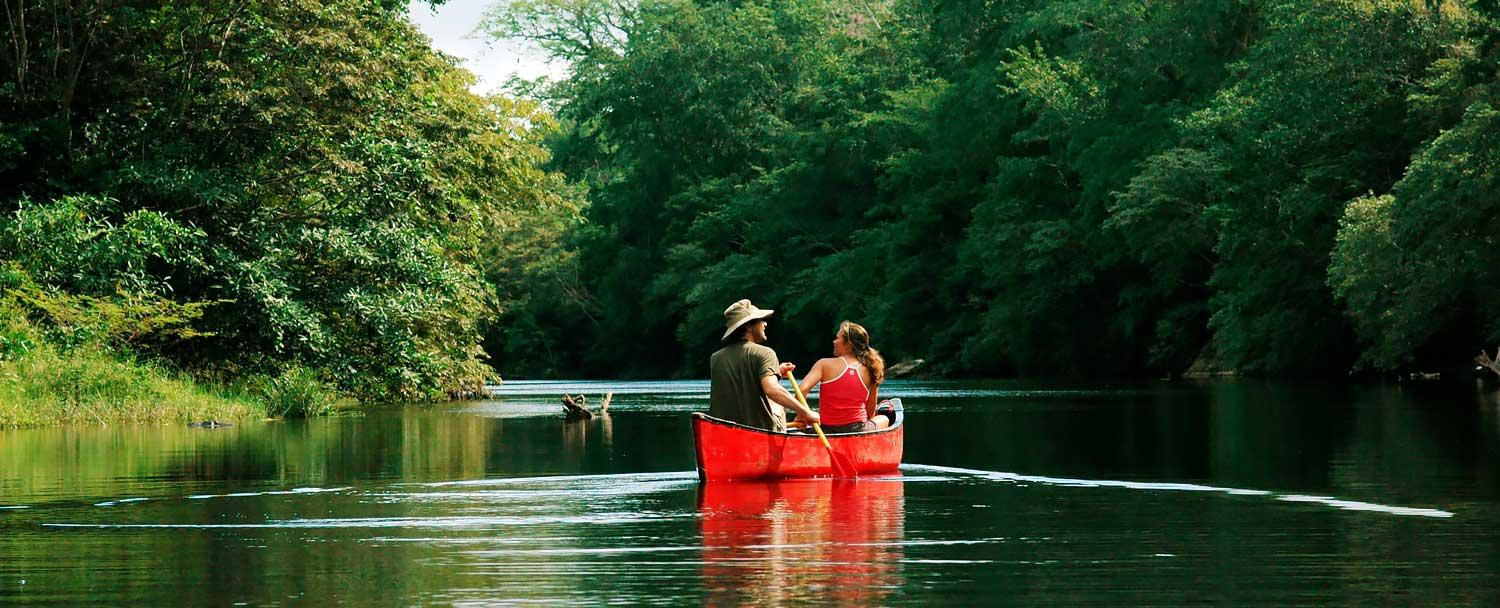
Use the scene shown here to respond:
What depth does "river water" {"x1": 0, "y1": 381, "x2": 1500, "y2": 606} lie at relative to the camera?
27.5ft

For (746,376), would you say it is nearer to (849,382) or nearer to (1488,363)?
(849,382)

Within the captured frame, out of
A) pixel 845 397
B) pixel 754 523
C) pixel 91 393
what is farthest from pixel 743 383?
Result: pixel 91 393

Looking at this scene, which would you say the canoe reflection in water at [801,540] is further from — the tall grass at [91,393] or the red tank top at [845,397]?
the tall grass at [91,393]

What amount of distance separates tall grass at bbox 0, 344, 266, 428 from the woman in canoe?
13.8 metres

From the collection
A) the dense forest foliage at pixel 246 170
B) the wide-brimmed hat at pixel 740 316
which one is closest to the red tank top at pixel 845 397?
the wide-brimmed hat at pixel 740 316

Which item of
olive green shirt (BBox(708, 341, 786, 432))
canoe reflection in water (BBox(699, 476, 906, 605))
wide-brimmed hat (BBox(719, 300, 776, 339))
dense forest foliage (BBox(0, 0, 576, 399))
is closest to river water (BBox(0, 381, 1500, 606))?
canoe reflection in water (BBox(699, 476, 906, 605))

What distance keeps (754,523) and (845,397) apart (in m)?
4.56

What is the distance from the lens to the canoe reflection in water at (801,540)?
8250 millimetres

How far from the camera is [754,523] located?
448 inches

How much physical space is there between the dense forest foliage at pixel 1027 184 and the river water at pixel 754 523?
60.9ft

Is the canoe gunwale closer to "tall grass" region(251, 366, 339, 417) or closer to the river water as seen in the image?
the river water

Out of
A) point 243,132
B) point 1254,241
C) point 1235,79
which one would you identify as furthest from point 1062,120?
point 243,132

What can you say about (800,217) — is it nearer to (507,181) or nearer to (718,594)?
(507,181)

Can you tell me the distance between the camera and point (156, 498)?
1364 cm
